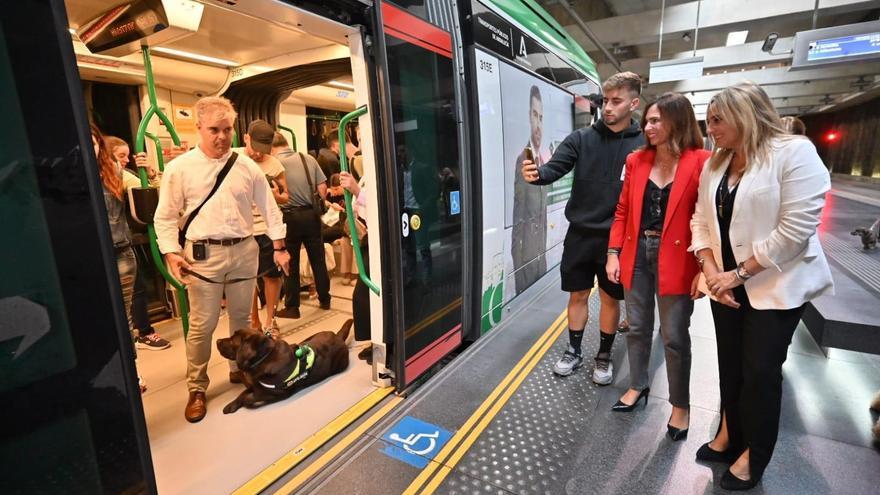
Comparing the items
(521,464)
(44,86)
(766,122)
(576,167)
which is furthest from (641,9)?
(44,86)

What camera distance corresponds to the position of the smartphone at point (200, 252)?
7.78ft

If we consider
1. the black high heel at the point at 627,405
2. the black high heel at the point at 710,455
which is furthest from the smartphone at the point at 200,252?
the black high heel at the point at 710,455

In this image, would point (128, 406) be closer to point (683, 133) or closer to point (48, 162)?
point (48, 162)

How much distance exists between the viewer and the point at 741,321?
177 cm

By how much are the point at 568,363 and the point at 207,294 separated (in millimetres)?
2223

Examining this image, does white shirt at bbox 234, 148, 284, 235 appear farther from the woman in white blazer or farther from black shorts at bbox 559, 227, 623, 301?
the woman in white blazer

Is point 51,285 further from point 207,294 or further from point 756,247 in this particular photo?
point 756,247

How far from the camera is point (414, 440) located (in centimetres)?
220

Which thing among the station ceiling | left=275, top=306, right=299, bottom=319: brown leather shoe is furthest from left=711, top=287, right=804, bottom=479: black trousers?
the station ceiling

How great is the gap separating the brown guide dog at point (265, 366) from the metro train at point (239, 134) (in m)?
0.09

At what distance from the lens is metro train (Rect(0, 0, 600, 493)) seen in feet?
3.63

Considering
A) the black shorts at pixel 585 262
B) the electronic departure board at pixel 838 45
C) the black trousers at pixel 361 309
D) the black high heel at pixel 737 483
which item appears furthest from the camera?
the electronic departure board at pixel 838 45

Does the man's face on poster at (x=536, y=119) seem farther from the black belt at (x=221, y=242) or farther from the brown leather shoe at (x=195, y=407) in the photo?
the brown leather shoe at (x=195, y=407)

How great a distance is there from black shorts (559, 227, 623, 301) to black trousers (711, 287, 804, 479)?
2.49ft
